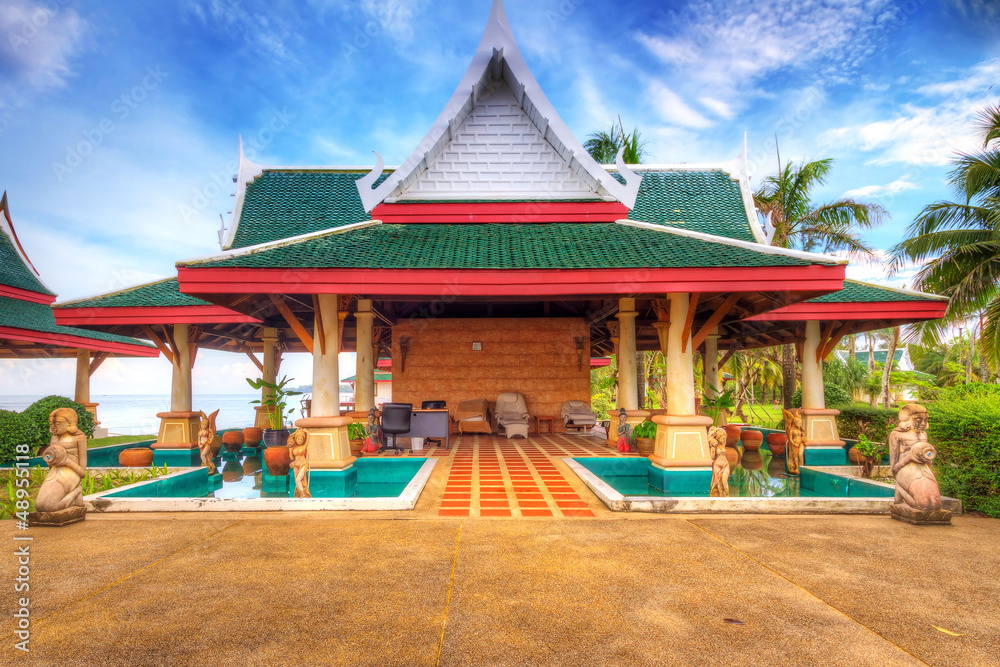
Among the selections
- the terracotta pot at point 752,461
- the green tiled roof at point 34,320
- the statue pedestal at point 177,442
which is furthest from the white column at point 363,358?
the green tiled roof at point 34,320

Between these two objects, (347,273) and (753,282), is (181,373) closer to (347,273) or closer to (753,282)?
(347,273)

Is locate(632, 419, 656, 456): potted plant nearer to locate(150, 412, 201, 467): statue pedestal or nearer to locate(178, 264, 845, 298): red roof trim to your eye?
locate(178, 264, 845, 298): red roof trim

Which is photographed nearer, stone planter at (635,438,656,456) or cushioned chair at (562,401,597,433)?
stone planter at (635,438,656,456)

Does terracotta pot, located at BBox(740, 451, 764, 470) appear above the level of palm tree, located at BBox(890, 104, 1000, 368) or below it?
below

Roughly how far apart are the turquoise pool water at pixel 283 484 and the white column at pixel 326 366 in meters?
0.99

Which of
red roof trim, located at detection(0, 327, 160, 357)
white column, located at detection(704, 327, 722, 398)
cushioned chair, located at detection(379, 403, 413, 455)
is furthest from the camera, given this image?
white column, located at detection(704, 327, 722, 398)

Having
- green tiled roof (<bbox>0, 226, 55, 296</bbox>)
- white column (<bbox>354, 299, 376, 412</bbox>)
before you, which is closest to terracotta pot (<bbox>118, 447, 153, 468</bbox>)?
white column (<bbox>354, 299, 376, 412</bbox>)

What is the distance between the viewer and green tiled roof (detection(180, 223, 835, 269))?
6.66m

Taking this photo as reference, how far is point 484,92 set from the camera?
31.1ft

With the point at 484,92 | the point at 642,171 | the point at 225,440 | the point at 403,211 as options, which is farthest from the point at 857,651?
the point at 225,440

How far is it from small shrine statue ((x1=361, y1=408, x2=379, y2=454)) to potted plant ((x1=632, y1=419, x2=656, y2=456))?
190 inches

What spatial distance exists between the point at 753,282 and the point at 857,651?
16.3ft

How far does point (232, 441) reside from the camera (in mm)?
12016

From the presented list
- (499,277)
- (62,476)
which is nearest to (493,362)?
(499,277)
